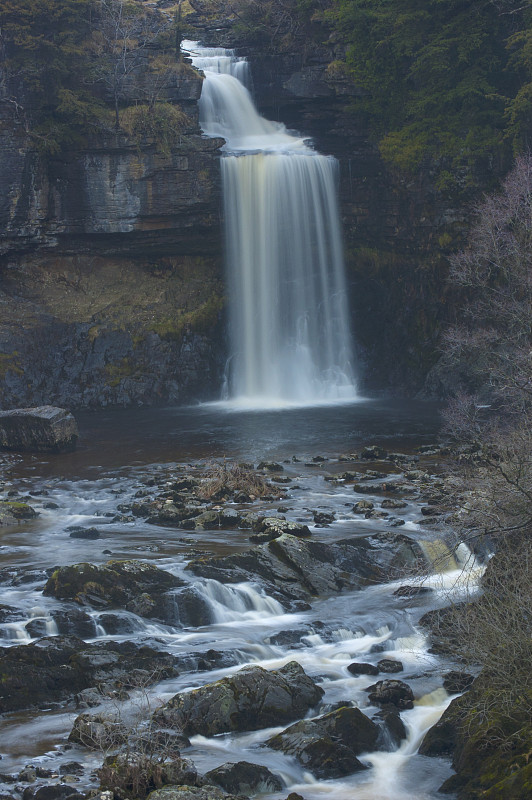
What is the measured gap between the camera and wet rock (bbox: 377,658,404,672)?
14.0 m

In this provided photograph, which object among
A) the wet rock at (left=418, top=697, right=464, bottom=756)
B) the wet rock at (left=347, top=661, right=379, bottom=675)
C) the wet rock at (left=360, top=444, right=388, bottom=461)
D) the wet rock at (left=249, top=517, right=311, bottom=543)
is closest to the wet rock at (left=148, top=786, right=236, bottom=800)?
the wet rock at (left=418, top=697, right=464, bottom=756)

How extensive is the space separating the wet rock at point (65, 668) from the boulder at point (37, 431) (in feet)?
56.3

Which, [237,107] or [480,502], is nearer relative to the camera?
[480,502]

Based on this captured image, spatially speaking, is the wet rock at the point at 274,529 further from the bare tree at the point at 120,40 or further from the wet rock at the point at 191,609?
the bare tree at the point at 120,40

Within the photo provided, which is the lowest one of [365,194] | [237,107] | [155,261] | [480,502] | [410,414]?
[410,414]

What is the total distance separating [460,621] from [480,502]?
2.95 m

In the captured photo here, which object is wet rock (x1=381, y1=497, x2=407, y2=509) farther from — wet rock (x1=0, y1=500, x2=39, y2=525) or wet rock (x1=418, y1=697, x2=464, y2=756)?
wet rock (x1=418, y1=697, x2=464, y2=756)

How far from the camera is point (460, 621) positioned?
1139cm

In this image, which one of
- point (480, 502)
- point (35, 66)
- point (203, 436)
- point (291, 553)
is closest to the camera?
point (480, 502)

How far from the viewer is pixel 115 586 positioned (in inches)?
647

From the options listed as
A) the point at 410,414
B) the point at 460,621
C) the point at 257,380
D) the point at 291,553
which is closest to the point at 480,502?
the point at 460,621

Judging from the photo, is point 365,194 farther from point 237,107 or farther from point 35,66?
point 35,66

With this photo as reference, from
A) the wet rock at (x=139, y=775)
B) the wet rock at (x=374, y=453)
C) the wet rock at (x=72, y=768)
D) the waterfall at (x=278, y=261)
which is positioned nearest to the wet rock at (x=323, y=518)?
the wet rock at (x=374, y=453)

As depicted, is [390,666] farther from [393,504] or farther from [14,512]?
[14,512]
